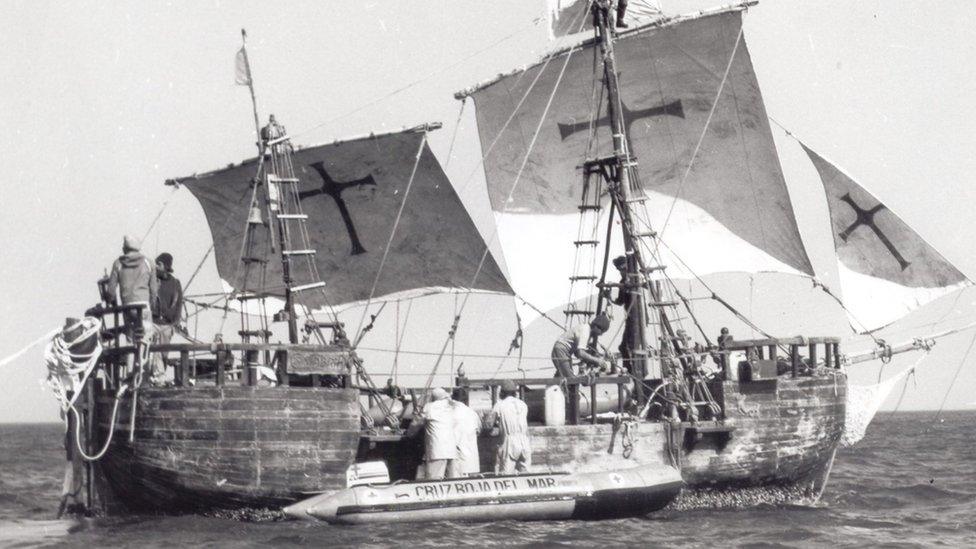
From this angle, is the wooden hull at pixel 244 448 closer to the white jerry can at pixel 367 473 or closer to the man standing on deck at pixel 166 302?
the white jerry can at pixel 367 473

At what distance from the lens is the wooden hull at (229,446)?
16.6 m

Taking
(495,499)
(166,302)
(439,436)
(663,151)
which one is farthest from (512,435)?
(663,151)

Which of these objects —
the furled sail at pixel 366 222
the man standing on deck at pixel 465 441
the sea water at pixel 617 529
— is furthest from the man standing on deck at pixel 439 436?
the furled sail at pixel 366 222

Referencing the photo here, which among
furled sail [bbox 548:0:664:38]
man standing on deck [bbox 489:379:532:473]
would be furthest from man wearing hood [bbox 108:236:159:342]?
furled sail [bbox 548:0:664:38]

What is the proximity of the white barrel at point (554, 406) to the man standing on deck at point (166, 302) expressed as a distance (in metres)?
6.01

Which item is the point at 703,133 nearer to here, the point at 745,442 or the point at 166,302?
the point at 745,442

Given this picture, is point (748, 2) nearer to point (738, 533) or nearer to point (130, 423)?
point (738, 533)

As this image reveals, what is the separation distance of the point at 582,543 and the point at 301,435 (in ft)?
14.5

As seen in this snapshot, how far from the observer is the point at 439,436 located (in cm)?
1709

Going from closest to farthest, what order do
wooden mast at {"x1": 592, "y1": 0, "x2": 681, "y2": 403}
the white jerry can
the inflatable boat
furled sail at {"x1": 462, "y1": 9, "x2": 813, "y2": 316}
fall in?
the inflatable boat < the white jerry can < wooden mast at {"x1": 592, "y1": 0, "x2": 681, "y2": 403} < furled sail at {"x1": 462, "y1": 9, "x2": 813, "y2": 316}

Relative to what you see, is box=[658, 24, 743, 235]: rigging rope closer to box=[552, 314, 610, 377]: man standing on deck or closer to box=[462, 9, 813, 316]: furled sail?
box=[462, 9, 813, 316]: furled sail

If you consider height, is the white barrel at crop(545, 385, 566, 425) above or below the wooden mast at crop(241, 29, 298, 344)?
below

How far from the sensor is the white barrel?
19.1m

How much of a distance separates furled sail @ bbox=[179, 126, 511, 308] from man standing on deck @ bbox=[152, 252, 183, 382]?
6.64m
